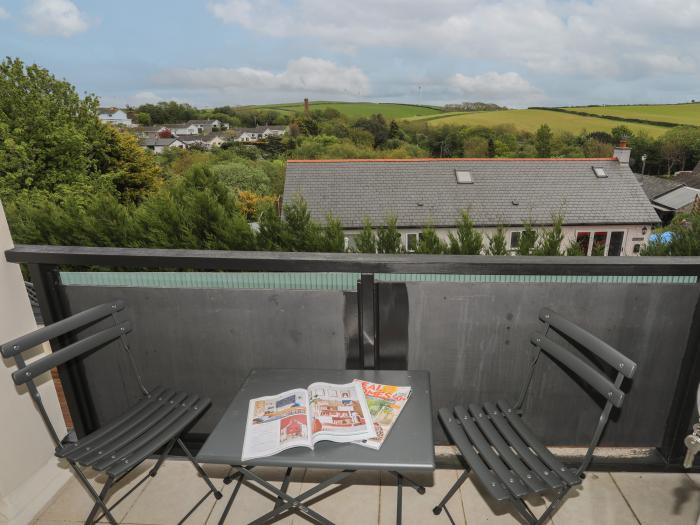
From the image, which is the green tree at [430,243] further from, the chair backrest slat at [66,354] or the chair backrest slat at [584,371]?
the chair backrest slat at [66,354]

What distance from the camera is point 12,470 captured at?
1692 millimetres

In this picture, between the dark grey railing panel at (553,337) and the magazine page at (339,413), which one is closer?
the magazine page at (339,413)

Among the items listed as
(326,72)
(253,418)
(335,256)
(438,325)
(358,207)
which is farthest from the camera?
(326,72)

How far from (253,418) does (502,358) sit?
105 centimetres

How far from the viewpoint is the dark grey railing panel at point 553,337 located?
1.66 m

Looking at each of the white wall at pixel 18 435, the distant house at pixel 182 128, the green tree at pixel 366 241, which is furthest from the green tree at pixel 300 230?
the distant house at pixel 182 128

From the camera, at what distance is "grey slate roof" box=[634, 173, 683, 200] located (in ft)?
107

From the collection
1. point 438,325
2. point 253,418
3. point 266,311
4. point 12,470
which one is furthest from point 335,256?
point 12,470

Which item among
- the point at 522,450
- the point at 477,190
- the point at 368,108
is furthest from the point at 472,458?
the point at 368,108

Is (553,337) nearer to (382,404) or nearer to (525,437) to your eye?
(525,437)

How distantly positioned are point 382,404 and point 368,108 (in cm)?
6540

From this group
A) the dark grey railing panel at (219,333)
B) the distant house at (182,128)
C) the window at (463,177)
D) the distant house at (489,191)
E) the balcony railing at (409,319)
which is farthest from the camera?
the distant house at (182,128)

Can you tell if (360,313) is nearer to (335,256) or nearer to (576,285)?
(335,256)

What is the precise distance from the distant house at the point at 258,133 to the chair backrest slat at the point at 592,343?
57.9 meters
